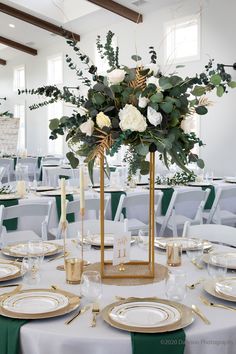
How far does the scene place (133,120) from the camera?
1.96m

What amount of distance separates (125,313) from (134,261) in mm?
661

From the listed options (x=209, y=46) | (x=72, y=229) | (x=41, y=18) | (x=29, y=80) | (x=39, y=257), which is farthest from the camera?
(x=29, y=80)

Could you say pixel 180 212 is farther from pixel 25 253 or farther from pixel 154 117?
pixel 154 117

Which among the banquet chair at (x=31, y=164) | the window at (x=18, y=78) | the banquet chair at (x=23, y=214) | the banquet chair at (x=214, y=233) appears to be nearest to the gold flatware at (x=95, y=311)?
the banquet chair at (x=214, y=233)

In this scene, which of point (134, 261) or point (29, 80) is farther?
point (29, 80)

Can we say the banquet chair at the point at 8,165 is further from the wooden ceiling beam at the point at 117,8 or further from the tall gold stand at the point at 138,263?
the tall gold stand at the point at 138,263

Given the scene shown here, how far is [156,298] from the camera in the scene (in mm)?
1848

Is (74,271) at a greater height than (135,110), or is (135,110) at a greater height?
(135,110)

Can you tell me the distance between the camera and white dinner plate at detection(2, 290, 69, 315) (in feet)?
5.71

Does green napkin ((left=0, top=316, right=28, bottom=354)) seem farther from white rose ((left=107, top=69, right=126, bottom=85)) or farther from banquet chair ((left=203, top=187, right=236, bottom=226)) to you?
banquet chair ((left=203, top=187, right=236, bottom=226))

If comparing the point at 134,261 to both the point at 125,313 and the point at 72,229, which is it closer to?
the point at 125,313

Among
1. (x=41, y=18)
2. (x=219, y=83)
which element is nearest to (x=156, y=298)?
(x=219, y=83)

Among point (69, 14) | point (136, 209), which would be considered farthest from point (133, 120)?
point (69, 14)

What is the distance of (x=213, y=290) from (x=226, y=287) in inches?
2.9
